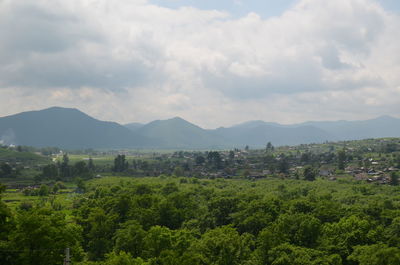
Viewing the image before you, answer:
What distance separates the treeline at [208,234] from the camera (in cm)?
3234

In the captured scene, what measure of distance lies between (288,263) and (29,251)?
2498 centimetres

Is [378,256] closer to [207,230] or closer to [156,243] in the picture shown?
[156,243]

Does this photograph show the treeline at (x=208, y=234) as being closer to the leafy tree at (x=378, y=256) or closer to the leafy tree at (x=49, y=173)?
the leafy tree at (x=378, y=256)

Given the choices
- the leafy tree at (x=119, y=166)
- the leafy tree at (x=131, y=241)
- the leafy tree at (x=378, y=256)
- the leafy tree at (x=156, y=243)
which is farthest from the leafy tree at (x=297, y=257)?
the leafy tree at (x=119, y=166)

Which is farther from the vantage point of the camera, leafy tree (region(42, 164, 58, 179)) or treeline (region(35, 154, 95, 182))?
leafy tree (region(42, 164, 58, 179))

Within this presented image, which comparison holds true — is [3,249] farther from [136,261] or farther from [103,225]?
[103,225]

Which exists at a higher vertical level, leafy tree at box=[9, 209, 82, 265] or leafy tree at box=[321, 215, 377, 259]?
leafy tree at box=[9, 209, 82, 265]

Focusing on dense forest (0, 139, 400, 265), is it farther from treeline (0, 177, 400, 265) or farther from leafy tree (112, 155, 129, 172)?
leafy tree (112, 155, 129, 172)

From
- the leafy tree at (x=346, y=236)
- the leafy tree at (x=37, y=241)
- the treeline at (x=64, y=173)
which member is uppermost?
the leafy tree at (x=37, y=241)

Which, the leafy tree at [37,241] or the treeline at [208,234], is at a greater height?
the leafy tree at [37,241]

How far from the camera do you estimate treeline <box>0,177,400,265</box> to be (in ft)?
106

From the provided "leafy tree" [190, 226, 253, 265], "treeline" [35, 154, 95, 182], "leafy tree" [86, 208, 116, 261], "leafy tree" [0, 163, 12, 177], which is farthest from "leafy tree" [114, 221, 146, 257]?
"leafy tree" [0, 163, 12, 177]

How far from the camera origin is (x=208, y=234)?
43.2m

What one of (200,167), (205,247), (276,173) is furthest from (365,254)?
(200,167)
